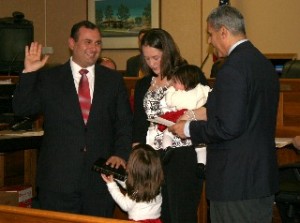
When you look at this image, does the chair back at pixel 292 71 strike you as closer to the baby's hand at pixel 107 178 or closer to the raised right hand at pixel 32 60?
the baby's hand at pixel 107 178

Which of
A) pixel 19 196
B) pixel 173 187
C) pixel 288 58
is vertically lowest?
pixel 19 196

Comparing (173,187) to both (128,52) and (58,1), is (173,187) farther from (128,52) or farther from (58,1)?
(58,1)

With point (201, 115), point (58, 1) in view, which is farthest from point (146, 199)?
point (58, 1)

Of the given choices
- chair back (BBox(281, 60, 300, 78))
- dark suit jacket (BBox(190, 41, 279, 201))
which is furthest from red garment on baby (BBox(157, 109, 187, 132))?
chair back (BBox(281, 60, 300, 78))

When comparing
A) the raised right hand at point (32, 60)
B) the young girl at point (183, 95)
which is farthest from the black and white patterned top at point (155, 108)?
Answer: the raised right hand at point (32, 60)

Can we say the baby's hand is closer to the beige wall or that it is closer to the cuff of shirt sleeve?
the cuff of shirt sleeve

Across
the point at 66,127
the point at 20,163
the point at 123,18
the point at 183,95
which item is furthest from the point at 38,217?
the point at 123,18

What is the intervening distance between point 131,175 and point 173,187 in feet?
0.84

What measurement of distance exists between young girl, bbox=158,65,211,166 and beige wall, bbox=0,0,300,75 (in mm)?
4547

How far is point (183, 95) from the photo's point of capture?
10.8 ft

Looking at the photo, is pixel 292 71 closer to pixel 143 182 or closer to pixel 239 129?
pixel 143 182

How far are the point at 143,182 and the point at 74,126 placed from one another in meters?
0.52

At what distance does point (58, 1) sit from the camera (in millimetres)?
9844

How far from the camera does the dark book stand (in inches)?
120
